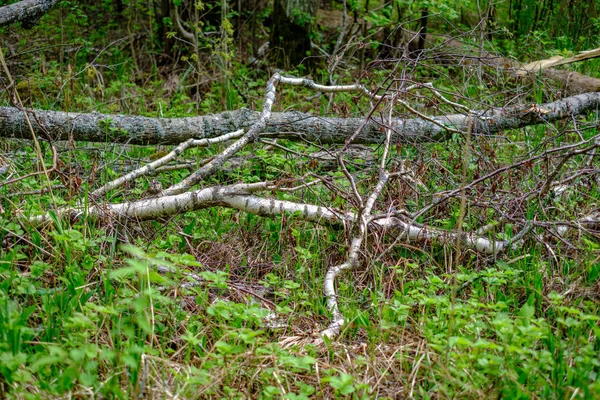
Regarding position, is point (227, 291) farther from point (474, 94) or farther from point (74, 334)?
point (474, 94)

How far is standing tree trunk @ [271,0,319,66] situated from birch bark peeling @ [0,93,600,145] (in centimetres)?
304

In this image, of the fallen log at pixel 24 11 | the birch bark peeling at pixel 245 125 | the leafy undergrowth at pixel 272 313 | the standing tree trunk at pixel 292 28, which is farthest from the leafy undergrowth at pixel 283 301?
the standing tree trunk at pixel 292 28

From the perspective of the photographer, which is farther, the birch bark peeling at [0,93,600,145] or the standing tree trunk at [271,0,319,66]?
the standing tree trunk at [271,0,319,66]

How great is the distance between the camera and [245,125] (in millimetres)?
5027

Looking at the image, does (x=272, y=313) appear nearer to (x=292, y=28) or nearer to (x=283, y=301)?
(x=283, y=301)

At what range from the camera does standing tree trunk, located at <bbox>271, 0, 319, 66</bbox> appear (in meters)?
8.00

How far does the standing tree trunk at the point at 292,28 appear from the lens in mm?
8004

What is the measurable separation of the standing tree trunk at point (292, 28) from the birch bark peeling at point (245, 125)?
3037mm

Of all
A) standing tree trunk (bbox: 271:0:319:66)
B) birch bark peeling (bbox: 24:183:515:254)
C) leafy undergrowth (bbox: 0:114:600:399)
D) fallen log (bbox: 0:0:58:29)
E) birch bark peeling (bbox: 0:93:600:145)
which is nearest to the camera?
leafy undergrowth (bbox: 0:114:600:399)

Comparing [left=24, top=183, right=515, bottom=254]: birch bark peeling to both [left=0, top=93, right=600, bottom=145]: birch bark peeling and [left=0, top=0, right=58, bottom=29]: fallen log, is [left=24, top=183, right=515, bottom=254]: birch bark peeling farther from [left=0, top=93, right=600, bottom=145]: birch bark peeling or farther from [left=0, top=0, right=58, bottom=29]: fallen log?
[left=0, top=0, right=58, bottom=29]: fallen log

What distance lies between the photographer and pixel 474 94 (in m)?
7.14

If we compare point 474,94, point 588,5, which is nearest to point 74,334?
point 474,94

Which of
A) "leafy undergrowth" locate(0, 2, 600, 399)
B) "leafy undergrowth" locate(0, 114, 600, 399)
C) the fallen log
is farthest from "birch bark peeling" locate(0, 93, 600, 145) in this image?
the fallen log

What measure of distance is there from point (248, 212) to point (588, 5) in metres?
7.46
